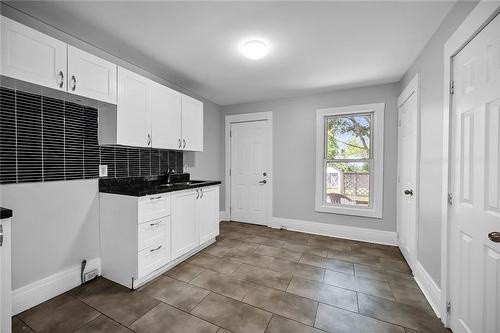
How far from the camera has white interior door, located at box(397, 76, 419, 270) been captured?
228 centimetres

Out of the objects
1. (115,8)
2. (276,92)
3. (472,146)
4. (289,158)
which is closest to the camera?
(472,146)

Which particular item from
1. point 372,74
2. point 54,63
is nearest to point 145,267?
point 54,63

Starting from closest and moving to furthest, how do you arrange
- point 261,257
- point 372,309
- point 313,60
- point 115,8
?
point 115,8 → point 372,309 → point 313,60 → point 261,257

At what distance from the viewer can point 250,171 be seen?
418 centimetres

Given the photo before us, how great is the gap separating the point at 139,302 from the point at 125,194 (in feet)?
3.27

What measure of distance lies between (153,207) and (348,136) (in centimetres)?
318

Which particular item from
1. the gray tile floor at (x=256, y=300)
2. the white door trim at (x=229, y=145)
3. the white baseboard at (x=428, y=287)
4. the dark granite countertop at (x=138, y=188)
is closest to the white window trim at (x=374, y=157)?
the gray tile floor at (x=256, y=300)

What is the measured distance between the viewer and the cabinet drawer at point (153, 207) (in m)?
2.02

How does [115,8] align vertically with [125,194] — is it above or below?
above

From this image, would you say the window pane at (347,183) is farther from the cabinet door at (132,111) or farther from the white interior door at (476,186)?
the cabinet door at (132,111)

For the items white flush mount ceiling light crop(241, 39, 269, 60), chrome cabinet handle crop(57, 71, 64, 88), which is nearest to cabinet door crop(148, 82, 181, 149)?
chrome cabinet handle crop(57, 71, 64, 88)

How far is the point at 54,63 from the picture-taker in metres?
1.63

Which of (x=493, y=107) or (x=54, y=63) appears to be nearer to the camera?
(x=493, y=107)

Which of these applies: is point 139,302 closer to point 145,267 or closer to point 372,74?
point 145,267
